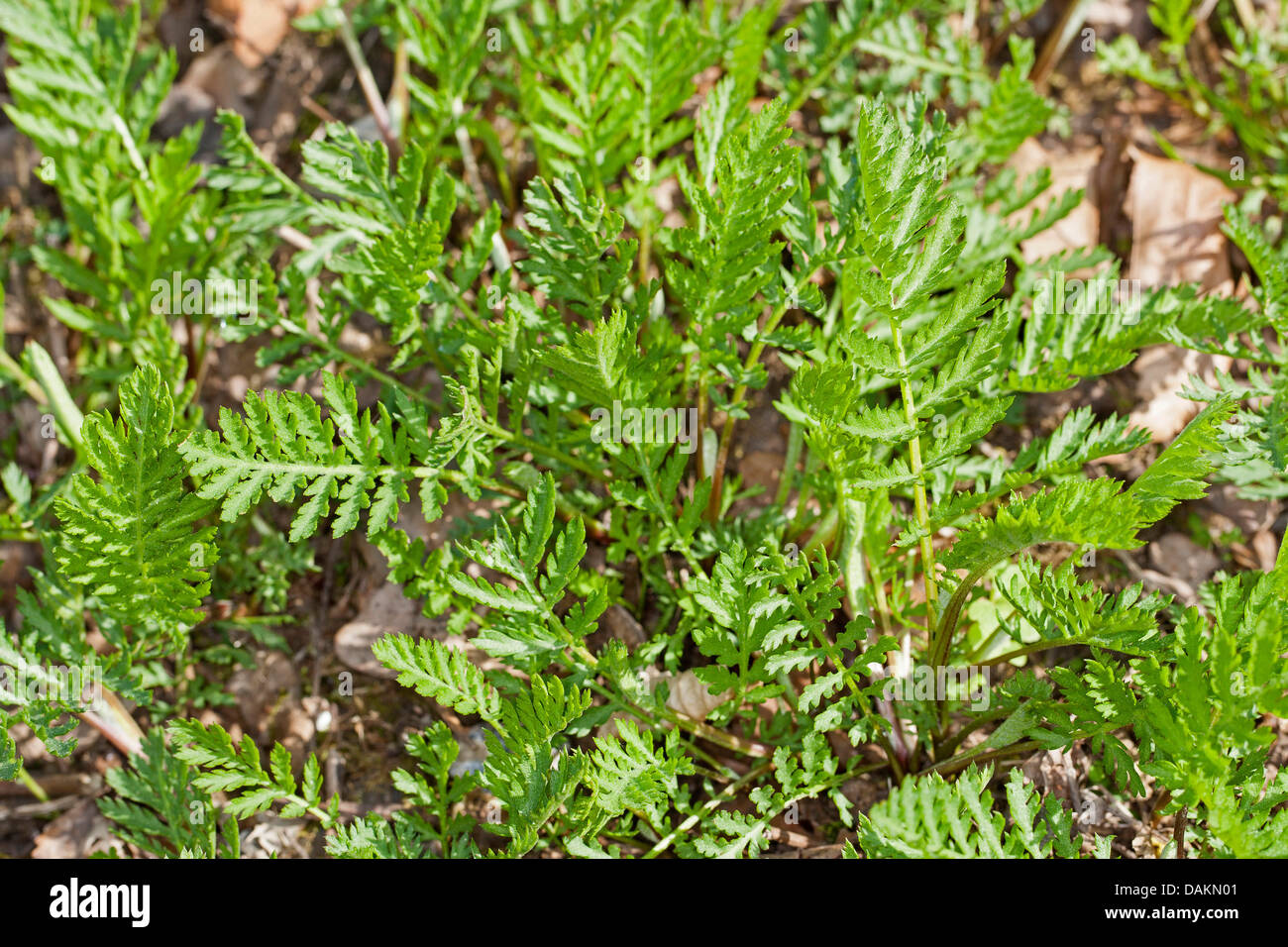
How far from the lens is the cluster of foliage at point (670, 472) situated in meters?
2.00

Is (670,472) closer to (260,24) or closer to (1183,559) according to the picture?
(1183,559)

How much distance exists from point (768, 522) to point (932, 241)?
92 cm

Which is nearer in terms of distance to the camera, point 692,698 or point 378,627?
point 692,698

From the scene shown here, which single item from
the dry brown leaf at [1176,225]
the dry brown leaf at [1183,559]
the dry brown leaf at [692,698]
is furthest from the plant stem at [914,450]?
the dry brown leaf at [1176,225]

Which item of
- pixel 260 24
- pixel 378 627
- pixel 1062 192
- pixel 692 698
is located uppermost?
pixel 260 24

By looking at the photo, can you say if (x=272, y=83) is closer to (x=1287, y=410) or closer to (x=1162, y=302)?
(x=1162, y=302)

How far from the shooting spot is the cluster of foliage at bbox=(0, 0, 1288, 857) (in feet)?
6.57

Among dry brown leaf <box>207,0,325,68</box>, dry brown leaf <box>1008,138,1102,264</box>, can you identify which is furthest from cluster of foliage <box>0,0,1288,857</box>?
dry brown leaf <box>207,0,325,68</box>

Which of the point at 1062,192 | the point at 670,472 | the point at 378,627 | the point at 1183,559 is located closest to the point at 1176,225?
the point at 1062,192

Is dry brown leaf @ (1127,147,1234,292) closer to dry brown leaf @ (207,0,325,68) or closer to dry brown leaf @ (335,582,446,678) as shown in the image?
dry brown leaf @ (335,582,446,678)

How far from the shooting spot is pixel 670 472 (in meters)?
2.38

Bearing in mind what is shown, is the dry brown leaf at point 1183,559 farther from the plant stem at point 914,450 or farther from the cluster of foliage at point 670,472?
the plant stem at point 914,450
